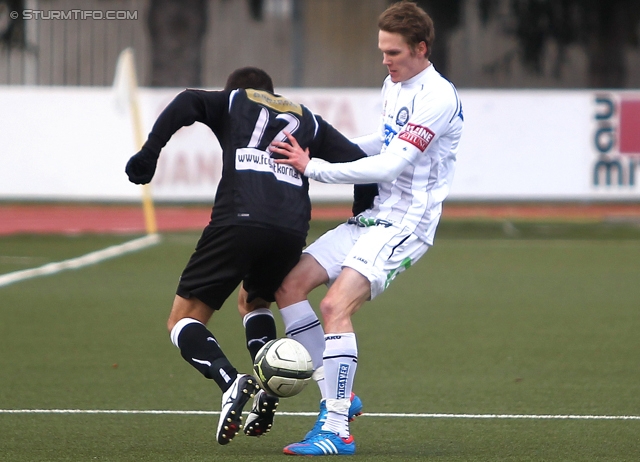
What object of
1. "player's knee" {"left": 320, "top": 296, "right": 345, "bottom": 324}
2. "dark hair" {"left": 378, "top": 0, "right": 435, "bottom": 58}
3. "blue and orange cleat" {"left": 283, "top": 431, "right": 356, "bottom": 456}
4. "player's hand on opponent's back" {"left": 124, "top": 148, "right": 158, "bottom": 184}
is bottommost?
"blue and orange cleat" {"left": 283, "top": 431, "right": 356, "bottom": 456}

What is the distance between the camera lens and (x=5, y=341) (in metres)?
8.55

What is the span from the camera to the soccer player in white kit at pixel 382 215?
537 cm

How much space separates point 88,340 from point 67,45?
2068 cm

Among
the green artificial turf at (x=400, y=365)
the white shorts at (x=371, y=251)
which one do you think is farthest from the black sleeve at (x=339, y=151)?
the green artificial turf at (x=400, y=365)

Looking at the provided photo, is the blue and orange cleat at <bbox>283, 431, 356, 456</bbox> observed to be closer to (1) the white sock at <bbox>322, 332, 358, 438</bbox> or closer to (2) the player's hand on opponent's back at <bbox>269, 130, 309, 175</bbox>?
(1) the white sock at <bbox>322, 332, 358, 438</bbox>

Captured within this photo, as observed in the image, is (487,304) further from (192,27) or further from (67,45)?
(67,45)

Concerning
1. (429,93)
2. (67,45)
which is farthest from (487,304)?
(67,45)

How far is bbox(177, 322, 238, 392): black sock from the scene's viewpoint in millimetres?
5285

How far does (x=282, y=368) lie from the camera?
5.21m

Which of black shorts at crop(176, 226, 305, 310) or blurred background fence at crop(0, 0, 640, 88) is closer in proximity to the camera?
black shorts at crop(176, 226, 305, 310)

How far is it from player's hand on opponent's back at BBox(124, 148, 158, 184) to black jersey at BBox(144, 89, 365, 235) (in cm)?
5

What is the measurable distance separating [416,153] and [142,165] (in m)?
1.22

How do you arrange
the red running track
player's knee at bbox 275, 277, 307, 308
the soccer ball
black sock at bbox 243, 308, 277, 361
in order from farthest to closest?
the red running track
black sock at bbox 243, 308, 277, 361
player's knee at bbox 275, 277, 307, 308
the soccer ball

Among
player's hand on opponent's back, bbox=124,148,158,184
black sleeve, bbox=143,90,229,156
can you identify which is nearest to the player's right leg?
player's hand on opponent's back, bbox=124,148,158,184
